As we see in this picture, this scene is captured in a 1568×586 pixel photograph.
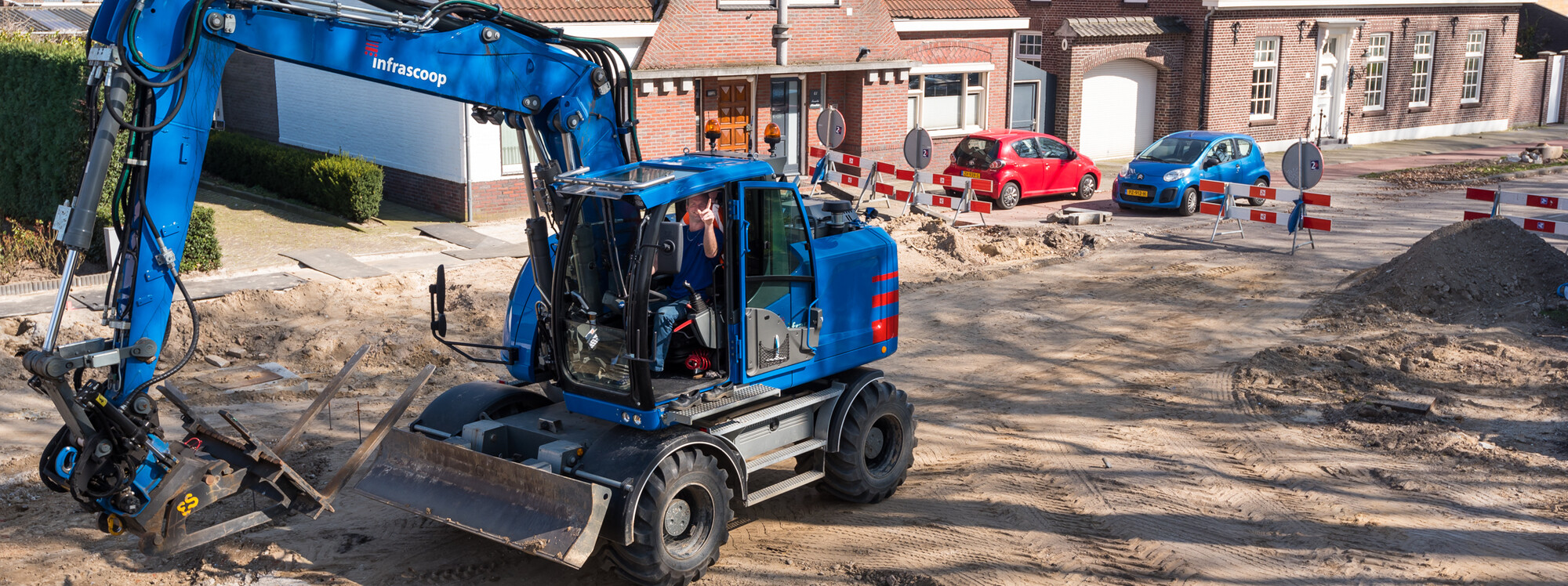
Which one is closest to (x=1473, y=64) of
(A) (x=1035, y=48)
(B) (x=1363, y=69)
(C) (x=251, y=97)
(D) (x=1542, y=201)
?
(B) (x=1363, y=69)

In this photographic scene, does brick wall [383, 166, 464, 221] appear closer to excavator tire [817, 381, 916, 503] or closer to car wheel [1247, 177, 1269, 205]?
excavator tire [817, 381, 916, 503]

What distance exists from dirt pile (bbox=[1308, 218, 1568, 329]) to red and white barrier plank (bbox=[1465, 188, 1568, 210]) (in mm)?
1149

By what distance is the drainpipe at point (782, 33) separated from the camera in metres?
21.3

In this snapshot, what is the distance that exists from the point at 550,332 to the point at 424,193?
41.6 ft

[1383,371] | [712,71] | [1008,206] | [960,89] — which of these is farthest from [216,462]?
[960,89]

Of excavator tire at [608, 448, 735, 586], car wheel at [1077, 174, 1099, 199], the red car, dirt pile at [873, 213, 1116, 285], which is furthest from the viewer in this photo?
car wheel at [1077, 174, 1099, 199]

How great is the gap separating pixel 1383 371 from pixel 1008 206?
1037 centimetres

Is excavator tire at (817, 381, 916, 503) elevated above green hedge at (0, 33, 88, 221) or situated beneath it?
situated beneath

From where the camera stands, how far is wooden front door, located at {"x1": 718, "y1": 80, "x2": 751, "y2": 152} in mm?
21688

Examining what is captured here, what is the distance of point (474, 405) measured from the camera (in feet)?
25.5

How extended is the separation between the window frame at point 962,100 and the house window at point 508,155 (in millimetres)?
8516

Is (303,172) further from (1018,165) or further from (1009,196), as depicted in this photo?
(1018,165)

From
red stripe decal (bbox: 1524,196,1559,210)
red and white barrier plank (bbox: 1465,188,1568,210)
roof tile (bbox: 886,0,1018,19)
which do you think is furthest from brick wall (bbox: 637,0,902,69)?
red stripe decal (bbox: 1524,196,1559,210)

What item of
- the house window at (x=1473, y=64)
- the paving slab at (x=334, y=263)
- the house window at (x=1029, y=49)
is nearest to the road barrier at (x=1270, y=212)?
the house window at (x=1029, y=49)
